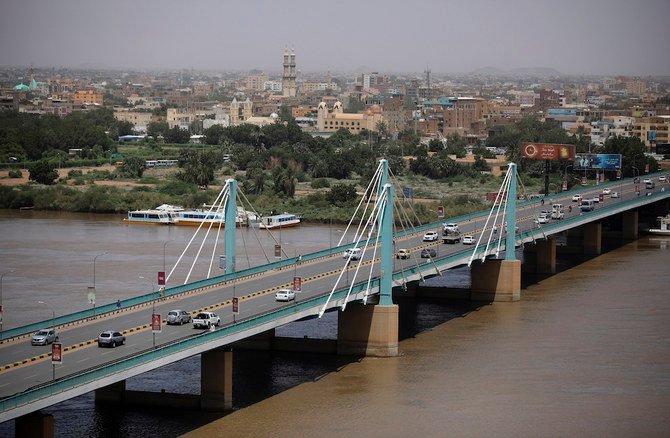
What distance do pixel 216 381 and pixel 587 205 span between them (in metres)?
25.5

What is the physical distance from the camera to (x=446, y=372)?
2466 cm

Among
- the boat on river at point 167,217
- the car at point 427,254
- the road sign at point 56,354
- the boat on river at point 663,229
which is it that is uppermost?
the road sign at point 56,354

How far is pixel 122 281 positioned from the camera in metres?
33.2

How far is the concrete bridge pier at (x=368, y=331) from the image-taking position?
84.4 ft

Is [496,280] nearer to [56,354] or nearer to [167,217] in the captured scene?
[56,354]

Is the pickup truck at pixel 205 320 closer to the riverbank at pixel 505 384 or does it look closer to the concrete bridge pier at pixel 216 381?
the concrete bridge pier at pixel 216 381

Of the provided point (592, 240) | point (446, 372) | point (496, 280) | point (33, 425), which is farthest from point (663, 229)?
point (33, 425)

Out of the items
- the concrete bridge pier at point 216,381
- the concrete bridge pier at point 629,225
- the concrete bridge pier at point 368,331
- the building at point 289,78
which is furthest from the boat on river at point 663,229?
the building at point 289,78

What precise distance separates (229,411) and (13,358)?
11.6 feet

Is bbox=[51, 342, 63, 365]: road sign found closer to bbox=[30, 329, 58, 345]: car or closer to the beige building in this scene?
bbox=[30, 329, 58, 345]: car

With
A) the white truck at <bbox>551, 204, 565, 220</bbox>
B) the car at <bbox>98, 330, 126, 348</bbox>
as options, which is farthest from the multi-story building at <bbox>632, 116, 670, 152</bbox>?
the car at <bbox>98, 330, 126, 348</bbox>

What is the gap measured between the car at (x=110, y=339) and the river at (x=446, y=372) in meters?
1.24

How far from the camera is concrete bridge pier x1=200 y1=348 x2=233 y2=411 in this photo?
21344mm

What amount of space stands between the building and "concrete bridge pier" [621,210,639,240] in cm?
12264
